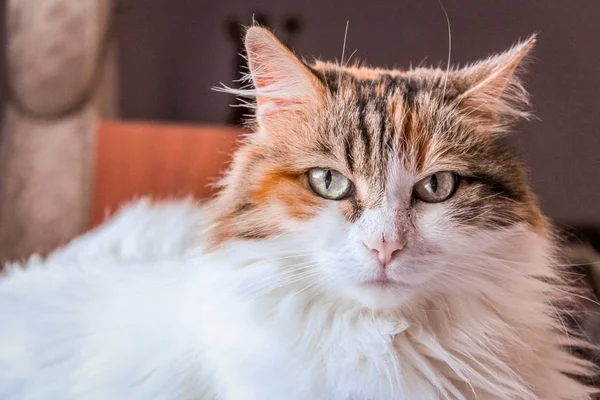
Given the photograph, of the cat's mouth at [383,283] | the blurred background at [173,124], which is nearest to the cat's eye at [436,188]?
the cat's mouth at [383,283]

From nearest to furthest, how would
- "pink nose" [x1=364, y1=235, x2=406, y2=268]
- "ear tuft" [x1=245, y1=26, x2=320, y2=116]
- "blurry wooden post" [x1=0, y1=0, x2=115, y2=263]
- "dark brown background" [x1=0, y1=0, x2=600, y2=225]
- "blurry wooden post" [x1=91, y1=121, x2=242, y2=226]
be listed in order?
"pink nose" [x1=364, y1=235, x2=406, y2=268]
"ear tuft" [x1=245, y1=26, x2=320, y2=116]
"blurry wooden post" [x1=91, y1=121, x2=242, y2=226]
"blurry wooden post" [x1=0, y1=0, x2=115, y2=263]
"dark brown background" [x1=0, y1=0, x2=600, y2=225]

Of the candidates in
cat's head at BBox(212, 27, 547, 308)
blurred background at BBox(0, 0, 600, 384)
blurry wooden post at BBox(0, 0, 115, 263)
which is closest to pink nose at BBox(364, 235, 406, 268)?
cat's head at BBox(212, 27, 547, 308)

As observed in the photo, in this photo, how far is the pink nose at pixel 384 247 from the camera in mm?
678

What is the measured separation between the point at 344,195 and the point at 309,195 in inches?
1.9

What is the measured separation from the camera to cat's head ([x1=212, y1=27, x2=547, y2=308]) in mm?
710

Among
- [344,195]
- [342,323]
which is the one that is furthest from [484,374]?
[344,195]

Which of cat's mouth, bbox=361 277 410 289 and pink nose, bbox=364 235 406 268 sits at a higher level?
pink nose, bbox=364 235 406 268

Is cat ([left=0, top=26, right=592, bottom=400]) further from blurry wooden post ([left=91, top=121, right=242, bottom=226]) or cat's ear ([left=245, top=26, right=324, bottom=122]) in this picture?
blurry wooden post ([left=91, top=121, right=242, bottom=226])

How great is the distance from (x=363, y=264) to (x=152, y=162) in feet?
4.20

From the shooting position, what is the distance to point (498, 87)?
844 millimetres

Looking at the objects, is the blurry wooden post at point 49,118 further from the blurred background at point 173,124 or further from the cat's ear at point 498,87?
the cat's ear at point 498,87

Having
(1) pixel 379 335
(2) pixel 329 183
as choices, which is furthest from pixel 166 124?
(1) pixel 379 335

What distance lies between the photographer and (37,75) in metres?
1.96

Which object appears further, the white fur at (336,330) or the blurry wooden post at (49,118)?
the blurry wooden post at (49,118)
